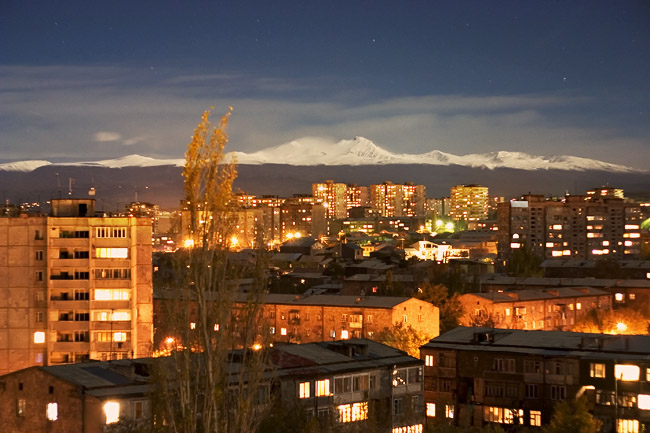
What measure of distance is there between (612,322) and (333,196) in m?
88.3

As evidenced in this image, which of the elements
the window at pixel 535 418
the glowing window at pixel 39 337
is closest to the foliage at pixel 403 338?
the window at pixel 535 418

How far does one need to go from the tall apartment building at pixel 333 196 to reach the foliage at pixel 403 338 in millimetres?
Answer: 90140

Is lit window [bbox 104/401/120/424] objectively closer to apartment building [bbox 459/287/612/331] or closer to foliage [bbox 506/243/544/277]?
apartment building [bbox 459/287/612/331]

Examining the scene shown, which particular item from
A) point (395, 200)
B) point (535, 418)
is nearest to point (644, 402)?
point (535, 418)

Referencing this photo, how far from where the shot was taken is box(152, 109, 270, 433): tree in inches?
368

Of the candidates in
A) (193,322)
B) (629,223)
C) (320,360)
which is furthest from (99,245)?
(629,223)

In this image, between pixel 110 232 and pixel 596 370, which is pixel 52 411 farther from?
→ pixel 110 232

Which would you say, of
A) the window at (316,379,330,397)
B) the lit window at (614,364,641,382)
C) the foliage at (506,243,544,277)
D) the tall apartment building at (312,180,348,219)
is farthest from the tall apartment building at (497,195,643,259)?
the tall apartment building at (312,180,348,219)

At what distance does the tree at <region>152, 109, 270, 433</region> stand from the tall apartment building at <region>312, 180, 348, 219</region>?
345 ft

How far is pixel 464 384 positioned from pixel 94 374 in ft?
27.0

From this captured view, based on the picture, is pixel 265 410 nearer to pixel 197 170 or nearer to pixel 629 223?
pixel 197 170

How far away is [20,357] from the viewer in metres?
22.6

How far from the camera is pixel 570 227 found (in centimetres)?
6322

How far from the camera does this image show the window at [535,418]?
1863 centimetres
